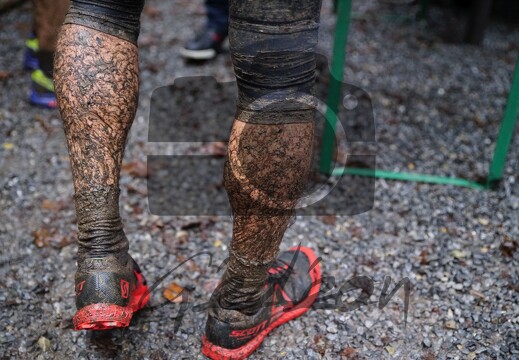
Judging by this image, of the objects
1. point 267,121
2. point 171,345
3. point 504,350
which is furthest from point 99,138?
point 504,350

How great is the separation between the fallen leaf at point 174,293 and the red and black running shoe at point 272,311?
20cm

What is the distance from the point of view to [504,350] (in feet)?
4.42

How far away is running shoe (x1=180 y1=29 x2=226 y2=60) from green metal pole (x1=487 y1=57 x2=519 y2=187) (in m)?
1.55

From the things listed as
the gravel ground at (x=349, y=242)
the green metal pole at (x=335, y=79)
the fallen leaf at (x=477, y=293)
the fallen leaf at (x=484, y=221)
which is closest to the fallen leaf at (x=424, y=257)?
the gravel ground at (x=349, y=242)

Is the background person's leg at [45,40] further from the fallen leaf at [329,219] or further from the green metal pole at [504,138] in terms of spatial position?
the green metal pole at [504,138]

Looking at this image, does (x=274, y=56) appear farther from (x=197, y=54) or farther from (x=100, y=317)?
(x=197, y=54)

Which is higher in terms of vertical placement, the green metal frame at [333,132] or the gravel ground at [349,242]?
the green metal frame at [333,132]

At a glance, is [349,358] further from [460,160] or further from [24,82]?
[24,82]

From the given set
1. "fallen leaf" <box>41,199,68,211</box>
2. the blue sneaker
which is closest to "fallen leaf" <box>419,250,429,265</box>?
"fallen leaf" <box>41,199,68,211</box>

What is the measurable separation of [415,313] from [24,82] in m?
2.12

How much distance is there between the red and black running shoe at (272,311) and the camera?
1.29 m

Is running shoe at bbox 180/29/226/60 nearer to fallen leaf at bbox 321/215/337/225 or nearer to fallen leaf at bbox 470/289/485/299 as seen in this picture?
fallen leaf at bbox 321/215/337/225

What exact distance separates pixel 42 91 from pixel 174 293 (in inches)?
55.5

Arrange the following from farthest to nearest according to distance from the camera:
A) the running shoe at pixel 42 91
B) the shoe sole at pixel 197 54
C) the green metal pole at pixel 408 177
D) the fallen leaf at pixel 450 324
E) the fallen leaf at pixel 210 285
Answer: the shoe sole at pixel 197 54 < the running shoe at pixel 42 91 < the green metal pole at pixel 408 177 < the fallen leaf at pixel 210 285 < the fallen leaf at pixel 450 324
